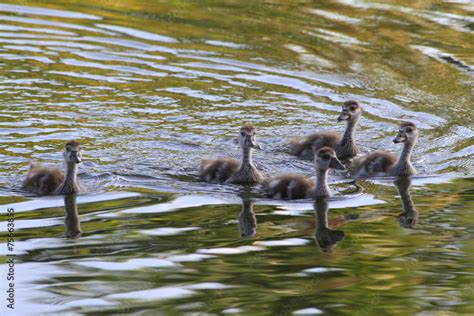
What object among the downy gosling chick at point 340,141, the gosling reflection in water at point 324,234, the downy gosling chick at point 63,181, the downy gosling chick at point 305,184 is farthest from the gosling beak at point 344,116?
the downy gosling chick at point 63,181

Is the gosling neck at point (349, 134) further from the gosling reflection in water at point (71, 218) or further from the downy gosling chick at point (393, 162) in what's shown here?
the gosling reflection in water at point (71, 218)

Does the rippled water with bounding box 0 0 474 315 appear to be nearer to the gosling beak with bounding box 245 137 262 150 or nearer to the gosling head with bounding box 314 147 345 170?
the gosling head with bounding box 314 147 345 170

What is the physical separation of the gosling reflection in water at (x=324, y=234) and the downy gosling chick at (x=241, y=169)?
1138mm

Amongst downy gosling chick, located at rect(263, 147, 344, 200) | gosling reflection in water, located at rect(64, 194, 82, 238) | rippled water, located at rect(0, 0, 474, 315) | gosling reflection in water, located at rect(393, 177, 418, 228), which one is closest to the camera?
rippled water, located at rect(0, 0, 474, 315)

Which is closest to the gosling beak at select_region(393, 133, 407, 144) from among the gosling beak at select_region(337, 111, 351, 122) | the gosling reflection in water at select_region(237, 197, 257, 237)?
the gosling beak at select_region(337, 111, 351, 122)

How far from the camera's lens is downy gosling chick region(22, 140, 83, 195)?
9414mm

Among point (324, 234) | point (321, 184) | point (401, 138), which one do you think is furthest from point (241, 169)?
point (324, 234)

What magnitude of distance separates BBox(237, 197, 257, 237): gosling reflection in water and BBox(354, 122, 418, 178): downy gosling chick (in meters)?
1.47

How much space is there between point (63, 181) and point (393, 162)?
10.9 ft

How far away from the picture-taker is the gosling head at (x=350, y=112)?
1100cm

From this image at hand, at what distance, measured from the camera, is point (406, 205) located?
918 cm

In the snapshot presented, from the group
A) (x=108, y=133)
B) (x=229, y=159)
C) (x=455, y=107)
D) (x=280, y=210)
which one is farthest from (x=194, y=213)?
(x=455, y=107)

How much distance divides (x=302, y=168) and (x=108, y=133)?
7.36 feet

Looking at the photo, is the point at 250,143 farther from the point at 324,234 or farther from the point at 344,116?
the point at 324,234
